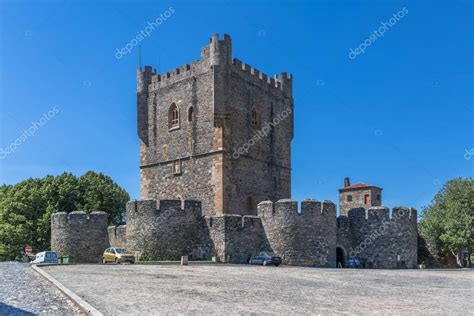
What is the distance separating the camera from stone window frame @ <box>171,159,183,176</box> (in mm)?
41125

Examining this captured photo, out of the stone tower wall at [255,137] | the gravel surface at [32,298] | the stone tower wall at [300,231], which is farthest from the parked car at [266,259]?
the gravel surface at [32,298]

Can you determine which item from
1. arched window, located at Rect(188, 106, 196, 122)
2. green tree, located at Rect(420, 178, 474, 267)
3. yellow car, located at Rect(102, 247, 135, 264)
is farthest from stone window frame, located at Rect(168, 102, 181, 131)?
green tree, located at Rect(420, 178, 474, 267)

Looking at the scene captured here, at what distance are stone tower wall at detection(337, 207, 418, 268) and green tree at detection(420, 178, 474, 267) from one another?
10.2 ft

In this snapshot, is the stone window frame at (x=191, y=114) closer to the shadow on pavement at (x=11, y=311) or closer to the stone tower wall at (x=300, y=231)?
the stone tower wall at (x=300, y=231)

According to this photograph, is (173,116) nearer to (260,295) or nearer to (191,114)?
(191,114)

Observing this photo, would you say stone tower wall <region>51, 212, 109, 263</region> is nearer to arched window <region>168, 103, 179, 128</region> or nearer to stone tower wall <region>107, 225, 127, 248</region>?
stone tower wall <region>107, 225, 127, 248</region>

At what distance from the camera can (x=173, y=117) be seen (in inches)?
1677

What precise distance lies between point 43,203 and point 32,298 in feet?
124

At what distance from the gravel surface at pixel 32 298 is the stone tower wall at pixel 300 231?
16.8 meters

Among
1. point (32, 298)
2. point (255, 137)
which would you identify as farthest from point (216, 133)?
point (32, 298)

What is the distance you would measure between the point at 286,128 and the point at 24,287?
32.5m

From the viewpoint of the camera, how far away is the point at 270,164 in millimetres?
43344

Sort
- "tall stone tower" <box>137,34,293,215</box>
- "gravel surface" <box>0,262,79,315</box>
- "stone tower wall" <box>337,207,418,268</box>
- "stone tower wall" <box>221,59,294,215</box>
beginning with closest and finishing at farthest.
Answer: "gravel surface" <box>0,262,79,315</box>
"stone tower wall" <box>337,207,418,268</box>
"tall stone tower" <box>137,34,293,215</box>
"stone tower wall" <box>221,59,294,215</box>

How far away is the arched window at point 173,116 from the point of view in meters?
42.2
